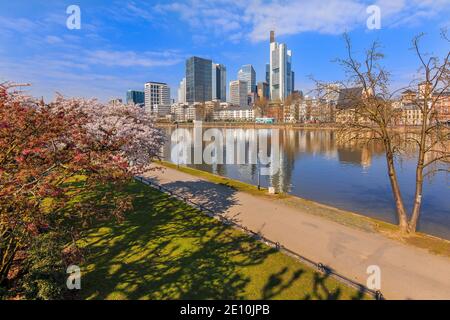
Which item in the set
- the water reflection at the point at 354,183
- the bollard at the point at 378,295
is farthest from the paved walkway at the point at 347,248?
the water reflection at the point at 354,183

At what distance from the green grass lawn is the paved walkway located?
1.13m

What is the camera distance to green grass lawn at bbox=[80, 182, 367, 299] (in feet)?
24.6

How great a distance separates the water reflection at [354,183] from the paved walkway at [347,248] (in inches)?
150

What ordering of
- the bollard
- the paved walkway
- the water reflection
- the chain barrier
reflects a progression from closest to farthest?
the bollard, the chain barrier, the paved walkway, the water reflection

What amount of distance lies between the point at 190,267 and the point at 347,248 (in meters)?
5.53

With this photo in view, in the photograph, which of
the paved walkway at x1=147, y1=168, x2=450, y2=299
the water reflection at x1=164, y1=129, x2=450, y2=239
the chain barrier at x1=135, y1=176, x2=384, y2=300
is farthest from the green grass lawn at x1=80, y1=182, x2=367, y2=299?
the water reflection at x1=164, y1=129, x2=450, y2=239

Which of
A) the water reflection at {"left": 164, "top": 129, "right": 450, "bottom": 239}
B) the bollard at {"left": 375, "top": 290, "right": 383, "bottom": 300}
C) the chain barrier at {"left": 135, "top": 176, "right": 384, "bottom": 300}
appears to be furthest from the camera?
the water reflection at {"left": 164, "top": 129, "right": 450, "bottom": 239}

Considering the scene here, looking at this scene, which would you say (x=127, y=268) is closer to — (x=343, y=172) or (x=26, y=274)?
(x=26, y=274)

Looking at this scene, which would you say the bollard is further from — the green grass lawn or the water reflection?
the water reflection

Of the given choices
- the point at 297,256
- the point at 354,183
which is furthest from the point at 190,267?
the point at 354,183

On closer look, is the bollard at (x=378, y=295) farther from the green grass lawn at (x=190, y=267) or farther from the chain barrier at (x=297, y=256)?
the green grass lawn at (x=190, y=267)

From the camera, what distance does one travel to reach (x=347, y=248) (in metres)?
10.3
